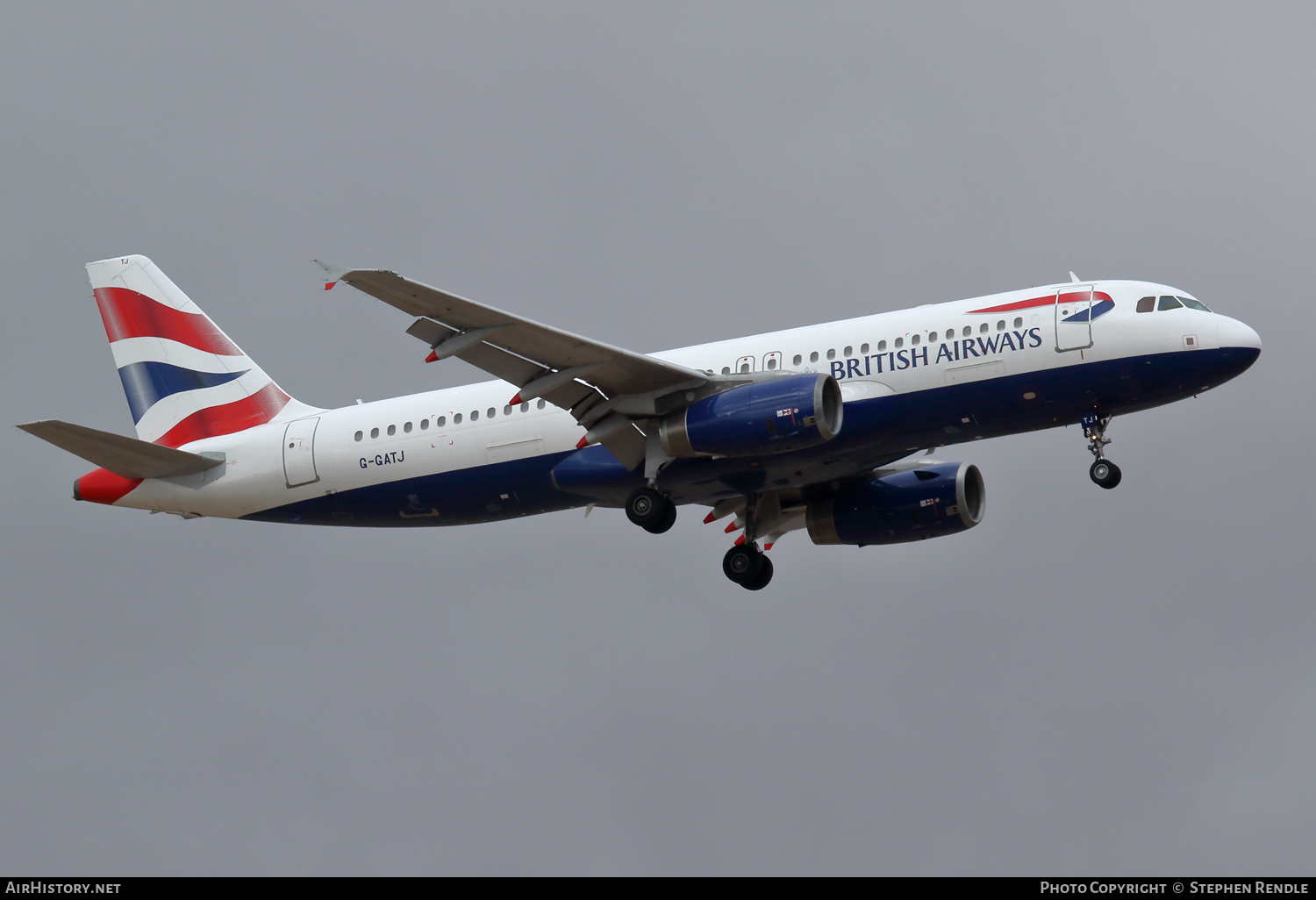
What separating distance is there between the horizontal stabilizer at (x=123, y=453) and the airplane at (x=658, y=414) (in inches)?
2.5

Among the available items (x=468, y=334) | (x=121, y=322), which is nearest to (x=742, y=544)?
(x=468, y=334)

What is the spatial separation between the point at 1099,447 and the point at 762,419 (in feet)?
24.7

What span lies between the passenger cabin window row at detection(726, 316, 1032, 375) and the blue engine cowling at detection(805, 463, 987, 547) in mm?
A: 6157

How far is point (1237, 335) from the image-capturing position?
32875 millimetres

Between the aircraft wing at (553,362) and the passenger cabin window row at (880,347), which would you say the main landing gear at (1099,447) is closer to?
the passenger cabin window row at (880,347)

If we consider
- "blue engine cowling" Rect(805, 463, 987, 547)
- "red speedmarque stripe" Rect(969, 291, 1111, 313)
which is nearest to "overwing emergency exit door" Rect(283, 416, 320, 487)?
"blue engine cowling" Rect(805, 463, 987, 547)

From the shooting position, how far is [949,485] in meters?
39.2

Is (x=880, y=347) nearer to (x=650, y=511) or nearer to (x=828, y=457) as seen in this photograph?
(x=828, y=457)

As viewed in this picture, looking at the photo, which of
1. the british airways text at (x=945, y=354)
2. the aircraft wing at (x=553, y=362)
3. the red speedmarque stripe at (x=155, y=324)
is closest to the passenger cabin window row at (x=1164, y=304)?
the british airways text at (x=945, y=354)

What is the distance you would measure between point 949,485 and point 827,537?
11.2 feet

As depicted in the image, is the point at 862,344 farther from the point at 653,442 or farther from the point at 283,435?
the point at 283,435

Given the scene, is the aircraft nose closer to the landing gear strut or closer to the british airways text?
the british airways text

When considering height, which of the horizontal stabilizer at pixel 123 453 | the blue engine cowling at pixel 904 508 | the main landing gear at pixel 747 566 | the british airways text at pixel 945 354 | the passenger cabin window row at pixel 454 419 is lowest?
the main landing gear at pixel 747 566

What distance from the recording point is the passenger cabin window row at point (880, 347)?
3353 centimetres
